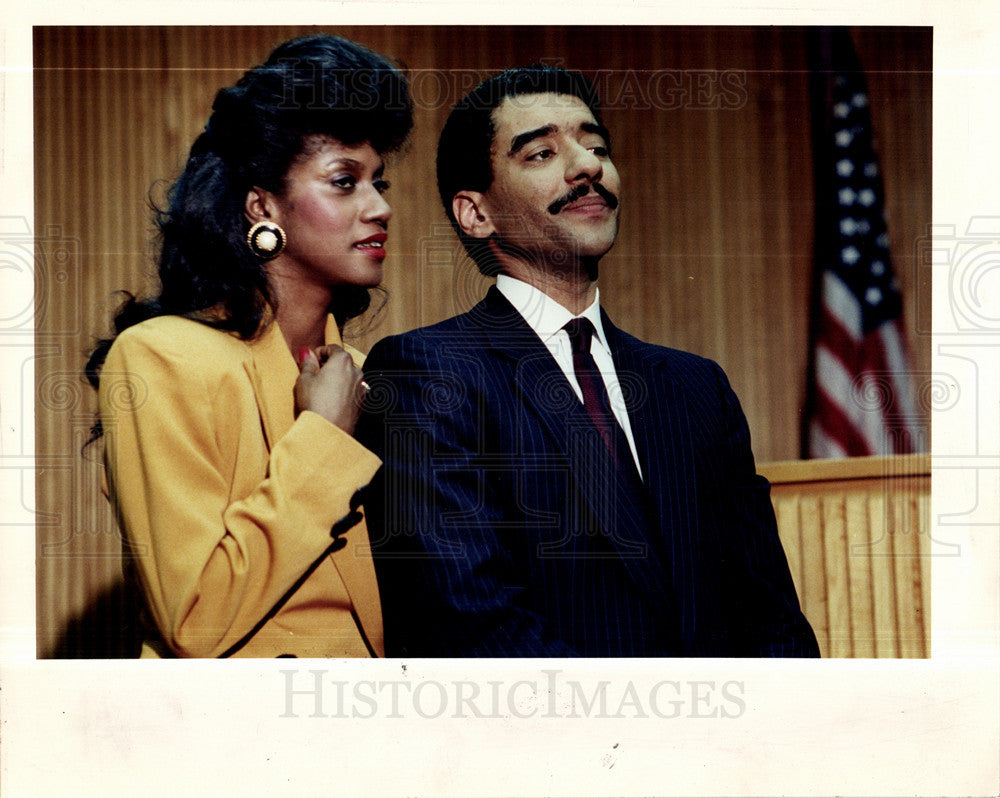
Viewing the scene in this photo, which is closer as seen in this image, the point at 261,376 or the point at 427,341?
the point at 261,376

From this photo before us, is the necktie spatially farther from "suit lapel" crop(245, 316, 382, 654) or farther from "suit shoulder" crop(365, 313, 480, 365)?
"suit lapel" crop(245, 316, 382, 654)

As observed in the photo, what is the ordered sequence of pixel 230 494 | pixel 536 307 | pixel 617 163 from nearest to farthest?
pixel 230 494
pixel 536 307
pixel 617 163

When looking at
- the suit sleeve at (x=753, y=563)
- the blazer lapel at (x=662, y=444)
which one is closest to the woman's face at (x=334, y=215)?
the blazer lapel at (x=662, y=444)

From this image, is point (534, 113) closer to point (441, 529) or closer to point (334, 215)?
point (334, 215)

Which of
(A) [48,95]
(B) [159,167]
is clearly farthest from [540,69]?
(A) [48,95]

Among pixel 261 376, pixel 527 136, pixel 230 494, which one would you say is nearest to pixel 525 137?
pixel 527 136

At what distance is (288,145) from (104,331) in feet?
3.31

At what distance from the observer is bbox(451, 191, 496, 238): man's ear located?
4668 mm

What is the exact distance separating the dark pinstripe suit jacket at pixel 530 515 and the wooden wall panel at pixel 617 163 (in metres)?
0.26

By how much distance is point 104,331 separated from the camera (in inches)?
183

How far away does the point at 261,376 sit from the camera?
449cm

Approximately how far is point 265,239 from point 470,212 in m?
0.79

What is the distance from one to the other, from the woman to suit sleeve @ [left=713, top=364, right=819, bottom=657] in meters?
1.39

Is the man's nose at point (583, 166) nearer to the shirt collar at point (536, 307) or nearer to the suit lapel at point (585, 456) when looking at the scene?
the shirt collar at point (536, 307)
